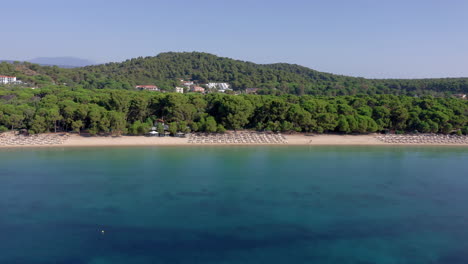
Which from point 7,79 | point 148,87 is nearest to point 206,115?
point 148,87

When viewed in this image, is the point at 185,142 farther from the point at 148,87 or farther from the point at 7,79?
the point at 7,79

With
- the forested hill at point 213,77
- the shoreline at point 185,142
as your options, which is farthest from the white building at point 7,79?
the shoreline at point 185,142

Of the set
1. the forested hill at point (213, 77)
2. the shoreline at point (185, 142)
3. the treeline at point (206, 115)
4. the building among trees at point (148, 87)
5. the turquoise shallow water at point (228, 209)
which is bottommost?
the turquoise shallow water at point (228, 209)

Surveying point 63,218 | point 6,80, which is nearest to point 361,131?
point 63,218

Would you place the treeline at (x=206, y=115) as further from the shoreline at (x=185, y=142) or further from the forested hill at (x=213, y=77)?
the forested hill at (x=213, y=77)

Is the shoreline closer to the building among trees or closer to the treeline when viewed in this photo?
the treeline
